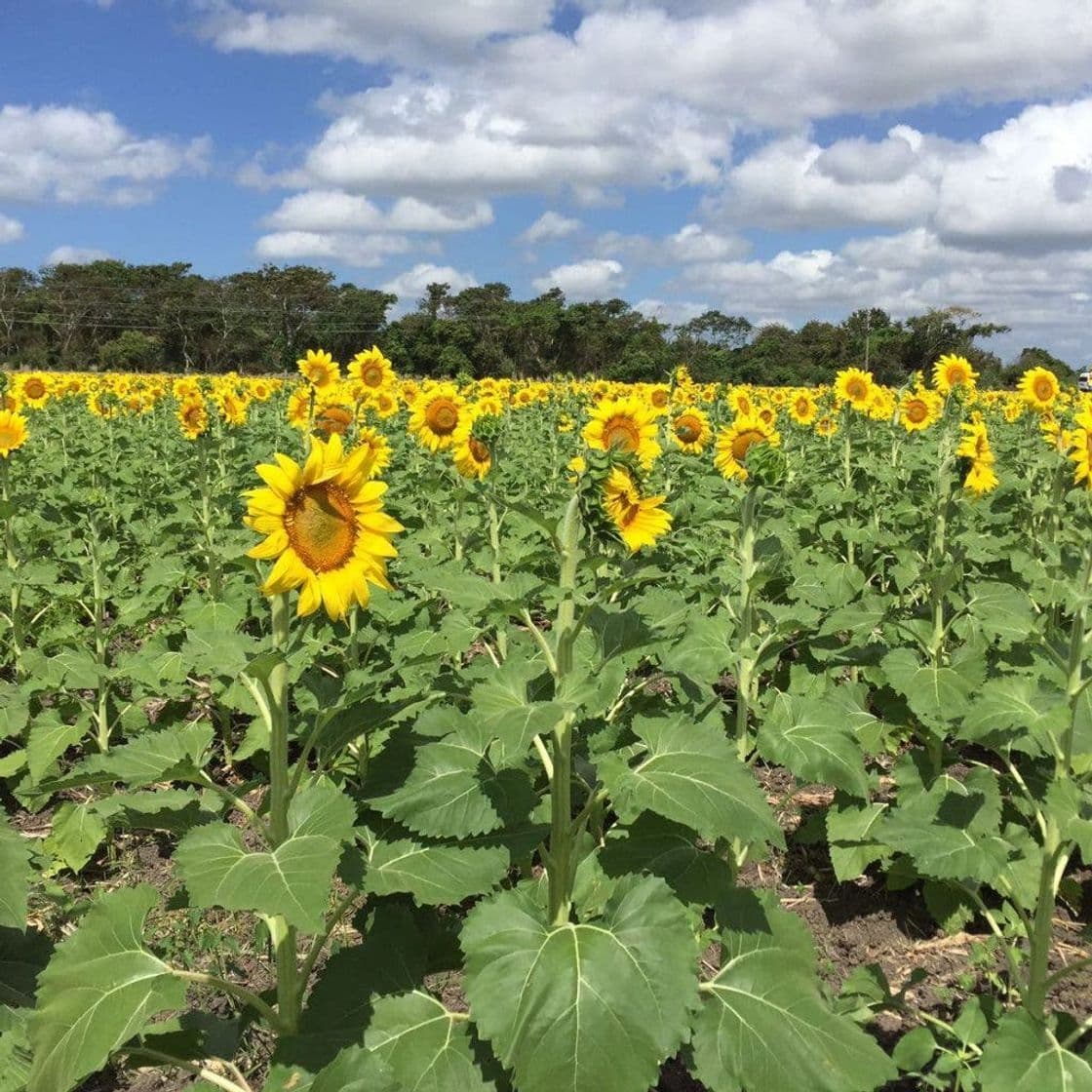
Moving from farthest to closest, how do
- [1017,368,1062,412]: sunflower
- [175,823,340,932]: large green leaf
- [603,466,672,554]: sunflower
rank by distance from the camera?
[1017,368,1062,412]: sunflower, [603,466,672,554]: sunflower, [175,823,340,932]: large green leaf

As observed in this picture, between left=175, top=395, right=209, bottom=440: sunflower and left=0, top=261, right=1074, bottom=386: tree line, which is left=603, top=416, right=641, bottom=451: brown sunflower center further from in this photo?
left=0, top=261, right=1074, bottom=386: tree line

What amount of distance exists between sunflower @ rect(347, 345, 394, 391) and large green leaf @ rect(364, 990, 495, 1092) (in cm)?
780

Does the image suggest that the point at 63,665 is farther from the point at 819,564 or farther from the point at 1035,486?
the point at 1035,486

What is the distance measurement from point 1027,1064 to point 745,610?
1597mm

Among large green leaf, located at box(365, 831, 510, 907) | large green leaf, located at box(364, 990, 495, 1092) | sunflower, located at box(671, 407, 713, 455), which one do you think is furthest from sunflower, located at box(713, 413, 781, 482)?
large green leaf, located at box(364, 990, 495, 1092)

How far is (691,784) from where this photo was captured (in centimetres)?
195

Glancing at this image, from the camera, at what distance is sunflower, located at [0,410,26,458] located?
19.3 ft

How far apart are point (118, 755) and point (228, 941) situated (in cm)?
176

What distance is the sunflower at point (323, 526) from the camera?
2156mm

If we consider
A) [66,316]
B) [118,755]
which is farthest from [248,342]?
[118,755]

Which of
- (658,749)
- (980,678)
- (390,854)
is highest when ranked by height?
(658,749)

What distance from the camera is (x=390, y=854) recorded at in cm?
209

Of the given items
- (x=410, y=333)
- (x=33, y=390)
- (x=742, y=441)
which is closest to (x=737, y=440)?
(x=742, y=441)

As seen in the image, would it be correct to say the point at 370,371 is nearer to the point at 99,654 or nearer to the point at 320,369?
the point at 320,369
